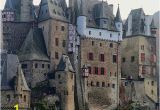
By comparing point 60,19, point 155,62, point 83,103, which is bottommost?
point 83,103

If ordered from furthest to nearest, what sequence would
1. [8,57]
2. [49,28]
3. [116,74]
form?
[116,74], [49,28], [8,57]

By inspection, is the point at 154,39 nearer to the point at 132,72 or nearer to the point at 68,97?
the point at 132,72

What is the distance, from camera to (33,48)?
81.4m

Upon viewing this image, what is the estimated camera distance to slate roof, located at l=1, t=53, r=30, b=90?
74.2 meters

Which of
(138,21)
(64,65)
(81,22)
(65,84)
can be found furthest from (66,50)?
(138,21)

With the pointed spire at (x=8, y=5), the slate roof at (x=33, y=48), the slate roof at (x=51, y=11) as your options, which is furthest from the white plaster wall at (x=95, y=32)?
the pointed spire at (x=8, y=5)

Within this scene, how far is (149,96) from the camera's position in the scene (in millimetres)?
93250

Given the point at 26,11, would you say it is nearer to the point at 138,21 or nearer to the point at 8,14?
the point at 8,14

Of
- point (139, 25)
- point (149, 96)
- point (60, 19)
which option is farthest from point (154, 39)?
point (60, 19)

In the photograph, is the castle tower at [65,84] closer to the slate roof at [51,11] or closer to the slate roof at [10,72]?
the slate roof at [10,72]

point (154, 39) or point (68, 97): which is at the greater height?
point (154, 39)

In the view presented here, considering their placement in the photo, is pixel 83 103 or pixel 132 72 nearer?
pixel 83 103

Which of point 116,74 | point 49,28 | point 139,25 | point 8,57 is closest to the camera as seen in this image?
point 8,57

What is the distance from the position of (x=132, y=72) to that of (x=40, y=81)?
20.1 meters
